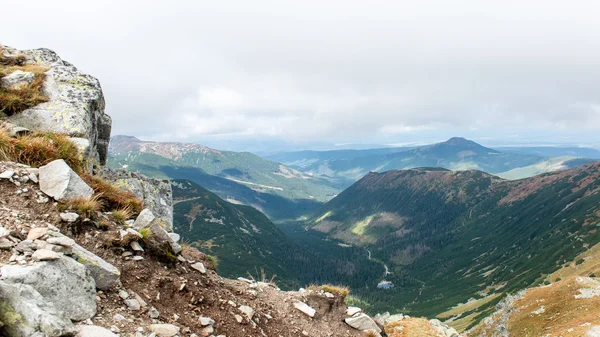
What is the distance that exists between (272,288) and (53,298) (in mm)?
11241

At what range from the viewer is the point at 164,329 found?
867cm

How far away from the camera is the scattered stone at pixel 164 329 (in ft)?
27.7

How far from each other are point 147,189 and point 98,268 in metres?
14.8

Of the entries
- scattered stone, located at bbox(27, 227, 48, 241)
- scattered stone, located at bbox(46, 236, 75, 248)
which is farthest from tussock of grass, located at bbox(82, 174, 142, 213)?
scattered stone, located at bbox(46, 236, 75, 248)

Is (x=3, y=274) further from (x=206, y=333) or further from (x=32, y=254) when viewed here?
(x=206, y=333)

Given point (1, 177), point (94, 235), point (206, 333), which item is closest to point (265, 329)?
point (206, 333)

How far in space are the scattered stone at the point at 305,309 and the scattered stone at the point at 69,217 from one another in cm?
1095

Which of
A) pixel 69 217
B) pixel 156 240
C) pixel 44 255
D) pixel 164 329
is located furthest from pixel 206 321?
pixel 69 217

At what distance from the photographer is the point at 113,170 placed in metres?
21.6

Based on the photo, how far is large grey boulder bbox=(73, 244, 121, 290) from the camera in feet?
27.5

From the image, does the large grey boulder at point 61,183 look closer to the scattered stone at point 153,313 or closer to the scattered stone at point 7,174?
the scattered stone at point 7,174

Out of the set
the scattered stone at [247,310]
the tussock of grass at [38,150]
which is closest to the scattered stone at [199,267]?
the scattered stone at [247,310]

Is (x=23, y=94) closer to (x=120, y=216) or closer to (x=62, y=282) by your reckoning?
(x=120, y=216)

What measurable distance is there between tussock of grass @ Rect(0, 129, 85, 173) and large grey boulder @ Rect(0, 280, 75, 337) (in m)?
7.12
